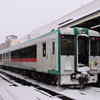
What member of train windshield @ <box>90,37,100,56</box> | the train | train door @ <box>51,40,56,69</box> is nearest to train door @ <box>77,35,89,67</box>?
the train

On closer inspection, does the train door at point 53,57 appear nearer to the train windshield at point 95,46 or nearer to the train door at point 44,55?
the train door at point 44,55

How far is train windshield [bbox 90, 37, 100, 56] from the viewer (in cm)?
1535

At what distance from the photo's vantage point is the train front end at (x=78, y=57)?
47.5 feet

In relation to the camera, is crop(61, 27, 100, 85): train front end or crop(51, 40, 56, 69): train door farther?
crop(51, 40, 56, 69): train door

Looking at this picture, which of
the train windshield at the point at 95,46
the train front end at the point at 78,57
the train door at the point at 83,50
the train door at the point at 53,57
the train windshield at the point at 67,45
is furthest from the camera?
the train windshield at the point at 95,46

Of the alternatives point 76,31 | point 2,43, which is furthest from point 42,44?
point 2,43

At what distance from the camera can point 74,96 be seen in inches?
487

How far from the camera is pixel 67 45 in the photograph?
582 inches

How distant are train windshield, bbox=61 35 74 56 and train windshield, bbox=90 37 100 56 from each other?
3.57 feet

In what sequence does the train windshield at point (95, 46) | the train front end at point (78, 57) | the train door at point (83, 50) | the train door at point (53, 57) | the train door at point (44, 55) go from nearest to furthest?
1. the train front end at point (78, 57)
2. the train door at point (83, 50)
3. the train door at point (53, 57)
4. the train windshield at point (95, 46)
5. the train door at point (44, 55)

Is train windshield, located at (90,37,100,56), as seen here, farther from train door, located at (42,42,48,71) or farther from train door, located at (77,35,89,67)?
train door, located at (42,42,48,71)

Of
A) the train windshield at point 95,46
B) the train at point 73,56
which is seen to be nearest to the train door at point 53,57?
the train at point 73,56

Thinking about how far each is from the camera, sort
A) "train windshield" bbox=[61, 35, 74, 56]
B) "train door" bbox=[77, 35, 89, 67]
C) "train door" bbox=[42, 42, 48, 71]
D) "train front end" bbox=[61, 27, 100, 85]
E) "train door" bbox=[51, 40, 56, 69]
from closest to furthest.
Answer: "train front end" bbox=[61, 27, 100, 85] < "train windshield" bbox=[61, 35, 74, 56] < "train door" bbox=[77, 35, 89, 67] < "train door" bbox=[51, 40, 56, 69] < "train door" bbox=[42, 42, 48, 71]

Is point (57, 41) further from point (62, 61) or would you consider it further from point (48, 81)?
point (48, 81)
